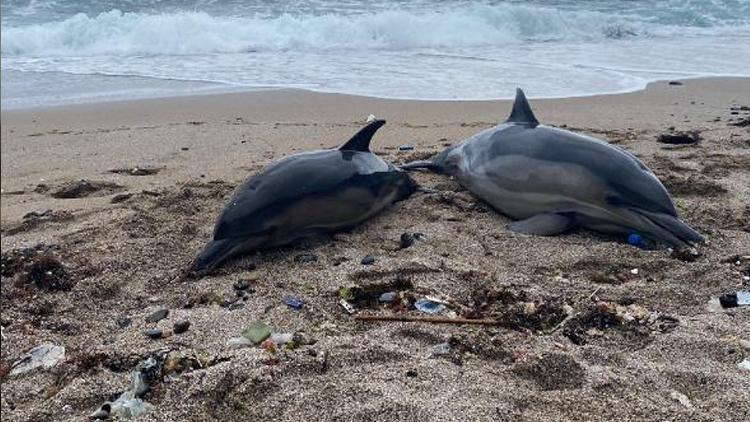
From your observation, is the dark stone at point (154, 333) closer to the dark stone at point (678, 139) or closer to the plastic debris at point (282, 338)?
the plastic debris at point (282, 338)

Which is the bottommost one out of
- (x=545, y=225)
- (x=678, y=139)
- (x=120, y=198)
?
(x=120, y=198)

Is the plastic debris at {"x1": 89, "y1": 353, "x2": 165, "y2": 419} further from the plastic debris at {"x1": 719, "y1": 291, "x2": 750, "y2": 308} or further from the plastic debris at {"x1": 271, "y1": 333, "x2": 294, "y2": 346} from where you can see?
the plastic debris at {"x1": 719, "y1": 291, "x2": 750, "y2": 308}

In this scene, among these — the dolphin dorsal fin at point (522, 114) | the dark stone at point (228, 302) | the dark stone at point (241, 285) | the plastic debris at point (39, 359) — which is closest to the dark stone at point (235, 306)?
the dark stone at point (228, 302)

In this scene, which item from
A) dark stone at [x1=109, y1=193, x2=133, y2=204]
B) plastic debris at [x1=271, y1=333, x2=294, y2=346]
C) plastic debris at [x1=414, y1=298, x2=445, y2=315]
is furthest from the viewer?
dark stone at [x1=109, y1=193, x2=133, y2=204]

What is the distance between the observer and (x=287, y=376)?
10.1 ft

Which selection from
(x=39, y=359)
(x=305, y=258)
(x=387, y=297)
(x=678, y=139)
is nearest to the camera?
(x=39, y=359)

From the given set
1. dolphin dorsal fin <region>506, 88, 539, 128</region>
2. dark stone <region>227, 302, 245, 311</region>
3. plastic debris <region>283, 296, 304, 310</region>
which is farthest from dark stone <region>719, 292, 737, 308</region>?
dark stone <region>227, 302, 245, 311</region>

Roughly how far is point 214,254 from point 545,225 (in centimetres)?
211

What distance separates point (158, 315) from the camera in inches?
147

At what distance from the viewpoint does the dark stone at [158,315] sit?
3697 mm

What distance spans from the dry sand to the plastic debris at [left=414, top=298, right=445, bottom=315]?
3.7 inches

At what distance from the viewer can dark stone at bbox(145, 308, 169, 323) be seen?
370cm

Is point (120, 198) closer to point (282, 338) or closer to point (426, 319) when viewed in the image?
point (282, 338)

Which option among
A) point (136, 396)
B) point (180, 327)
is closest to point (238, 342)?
point (180, 327)
